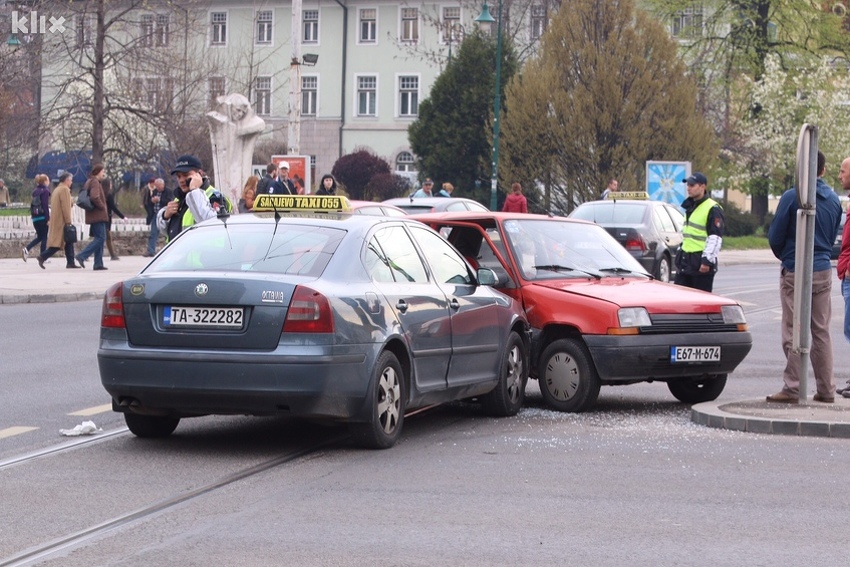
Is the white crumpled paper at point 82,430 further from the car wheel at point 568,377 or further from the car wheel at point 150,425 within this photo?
the car wheel at point 568,377

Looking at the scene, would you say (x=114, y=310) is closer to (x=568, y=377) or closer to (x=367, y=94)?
(x=568, y=377)

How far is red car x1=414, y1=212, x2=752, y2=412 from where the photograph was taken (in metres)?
10.8

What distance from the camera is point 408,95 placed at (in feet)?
249

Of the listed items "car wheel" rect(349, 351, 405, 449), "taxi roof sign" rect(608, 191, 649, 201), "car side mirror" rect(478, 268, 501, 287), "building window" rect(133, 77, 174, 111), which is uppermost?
"building window" rect(133, 77, 174, 111)

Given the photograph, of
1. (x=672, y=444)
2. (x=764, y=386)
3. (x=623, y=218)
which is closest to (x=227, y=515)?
(x=672, y=444)

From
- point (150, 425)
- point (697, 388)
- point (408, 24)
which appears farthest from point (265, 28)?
point (150, 425)

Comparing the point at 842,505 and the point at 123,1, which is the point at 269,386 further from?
the point at 123,1

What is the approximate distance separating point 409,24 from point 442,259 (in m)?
65.7

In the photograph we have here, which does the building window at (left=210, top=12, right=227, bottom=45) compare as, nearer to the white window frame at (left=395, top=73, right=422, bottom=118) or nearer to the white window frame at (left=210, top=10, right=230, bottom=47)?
the white window frame at (left=210, top=10, right=230, bottom=47)

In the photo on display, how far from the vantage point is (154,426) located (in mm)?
9484

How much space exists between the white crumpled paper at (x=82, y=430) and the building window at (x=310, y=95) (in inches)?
2637

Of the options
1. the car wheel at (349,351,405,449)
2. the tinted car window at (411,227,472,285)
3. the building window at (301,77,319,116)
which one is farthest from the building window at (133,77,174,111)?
the car wheel at (349,351,405,449)

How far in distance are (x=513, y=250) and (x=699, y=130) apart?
34.0m

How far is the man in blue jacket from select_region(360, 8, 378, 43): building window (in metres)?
65.5
